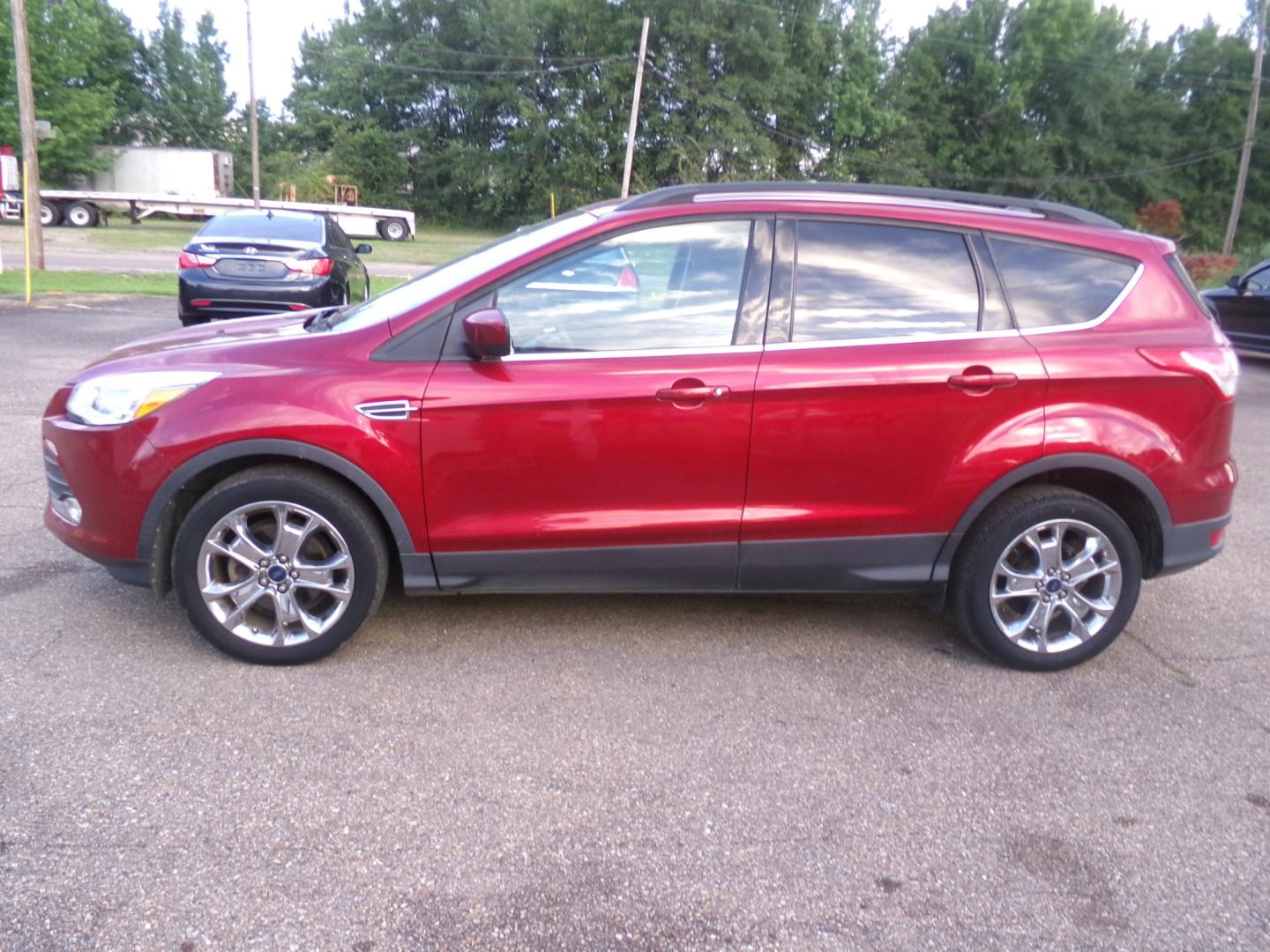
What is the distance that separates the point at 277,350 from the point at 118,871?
1.97 metres

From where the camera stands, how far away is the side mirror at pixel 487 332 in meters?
4.06

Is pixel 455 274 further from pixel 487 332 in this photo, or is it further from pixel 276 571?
pixel 276 571

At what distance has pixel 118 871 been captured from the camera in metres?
2.96

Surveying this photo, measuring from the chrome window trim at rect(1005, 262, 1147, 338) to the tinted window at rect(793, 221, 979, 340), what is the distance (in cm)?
22

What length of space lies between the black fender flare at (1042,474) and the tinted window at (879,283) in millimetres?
596

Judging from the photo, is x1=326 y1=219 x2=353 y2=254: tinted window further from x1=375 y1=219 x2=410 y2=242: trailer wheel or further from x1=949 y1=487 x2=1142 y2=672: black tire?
x1=375 y1=219 x2=410 y2=242: trailer wheel

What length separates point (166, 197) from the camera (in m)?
40.9

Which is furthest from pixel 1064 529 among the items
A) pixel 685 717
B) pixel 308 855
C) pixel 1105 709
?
pixel 308 855

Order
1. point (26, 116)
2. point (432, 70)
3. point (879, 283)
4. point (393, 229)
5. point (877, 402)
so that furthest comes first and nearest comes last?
point (432, 70)
point (393, 229)
point (26, 116)
point (879, 283)
point (877, 402)

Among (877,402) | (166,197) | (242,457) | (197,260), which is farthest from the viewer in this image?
(166,197)

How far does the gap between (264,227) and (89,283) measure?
25.7 feet

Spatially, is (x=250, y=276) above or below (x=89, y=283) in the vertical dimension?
above

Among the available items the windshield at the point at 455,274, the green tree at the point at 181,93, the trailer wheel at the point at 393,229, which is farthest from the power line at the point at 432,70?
the windshield at the point at 455,274

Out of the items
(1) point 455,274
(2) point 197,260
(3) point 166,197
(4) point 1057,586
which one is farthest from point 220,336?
(3) point 166,197
